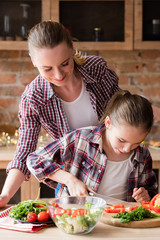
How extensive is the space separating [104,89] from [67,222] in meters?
0.87

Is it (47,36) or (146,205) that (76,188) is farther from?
(47,36)

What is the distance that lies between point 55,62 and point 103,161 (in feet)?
1.66

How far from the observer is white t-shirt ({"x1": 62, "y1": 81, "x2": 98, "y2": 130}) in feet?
6.59

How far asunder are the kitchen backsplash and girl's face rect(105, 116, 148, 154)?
77.9 inches

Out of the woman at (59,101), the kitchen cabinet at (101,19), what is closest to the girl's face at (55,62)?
the woman at (59,101)

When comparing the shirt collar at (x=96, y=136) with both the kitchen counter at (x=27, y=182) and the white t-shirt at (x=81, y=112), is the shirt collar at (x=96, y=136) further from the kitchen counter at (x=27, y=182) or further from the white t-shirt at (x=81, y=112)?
the kitchen counter at (x=27, y=182)

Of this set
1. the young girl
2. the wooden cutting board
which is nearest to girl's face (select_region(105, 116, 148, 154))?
the young girl

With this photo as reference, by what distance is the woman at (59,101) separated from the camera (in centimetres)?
181

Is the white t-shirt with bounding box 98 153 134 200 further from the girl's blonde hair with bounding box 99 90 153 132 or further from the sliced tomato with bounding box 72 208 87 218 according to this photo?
the sliced tomato with bounding box 72 208 87 218

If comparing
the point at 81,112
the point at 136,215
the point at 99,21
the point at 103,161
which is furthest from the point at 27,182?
the point at 136,215

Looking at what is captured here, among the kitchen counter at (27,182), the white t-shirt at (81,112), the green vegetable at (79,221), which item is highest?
the white t-shirt at (81,112)

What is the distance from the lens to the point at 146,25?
11.0ft

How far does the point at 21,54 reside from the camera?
3.68 m

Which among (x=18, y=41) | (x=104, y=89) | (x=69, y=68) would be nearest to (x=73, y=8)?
(x=18, y=41)
